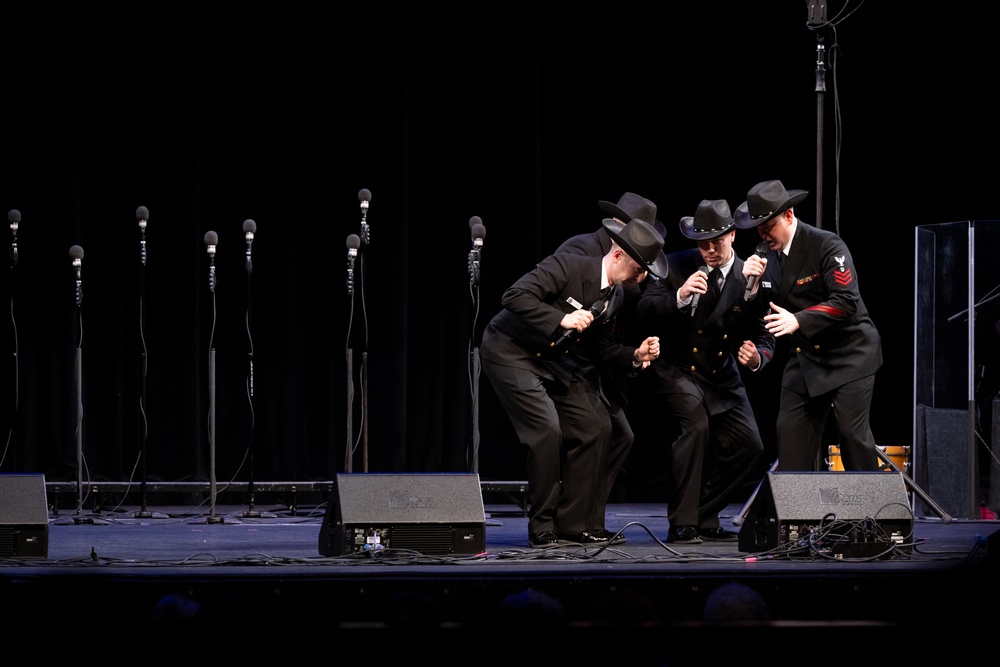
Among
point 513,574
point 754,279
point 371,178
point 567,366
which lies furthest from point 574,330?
point 371,178

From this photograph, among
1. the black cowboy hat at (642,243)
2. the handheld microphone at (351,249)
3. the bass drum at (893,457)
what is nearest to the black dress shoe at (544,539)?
the black cowboy hat at (642,243)

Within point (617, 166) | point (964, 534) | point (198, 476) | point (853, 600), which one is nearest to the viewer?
point (853, 600)

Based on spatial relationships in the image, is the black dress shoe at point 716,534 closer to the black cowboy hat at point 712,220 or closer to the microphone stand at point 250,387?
the black cowboy hat at point 712,220

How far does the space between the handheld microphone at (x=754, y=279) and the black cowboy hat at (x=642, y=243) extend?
444 mm

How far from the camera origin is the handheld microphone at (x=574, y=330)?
17.4ft

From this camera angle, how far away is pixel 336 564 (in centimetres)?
466

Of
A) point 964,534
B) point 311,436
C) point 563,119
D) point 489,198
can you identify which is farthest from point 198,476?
point 964,534

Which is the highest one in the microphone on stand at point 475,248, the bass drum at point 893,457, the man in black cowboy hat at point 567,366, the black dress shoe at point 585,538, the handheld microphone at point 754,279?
the microphone on stand at point 475,248

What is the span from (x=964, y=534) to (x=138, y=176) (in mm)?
5876

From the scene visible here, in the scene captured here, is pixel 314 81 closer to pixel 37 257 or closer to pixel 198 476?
pixel 37 257

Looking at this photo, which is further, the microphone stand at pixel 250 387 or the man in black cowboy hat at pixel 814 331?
the microphone stand at pixel 250 387

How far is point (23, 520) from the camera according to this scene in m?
4.86

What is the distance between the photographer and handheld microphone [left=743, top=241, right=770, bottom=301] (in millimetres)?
5465

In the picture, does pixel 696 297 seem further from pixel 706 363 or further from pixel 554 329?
pixel 554 329
